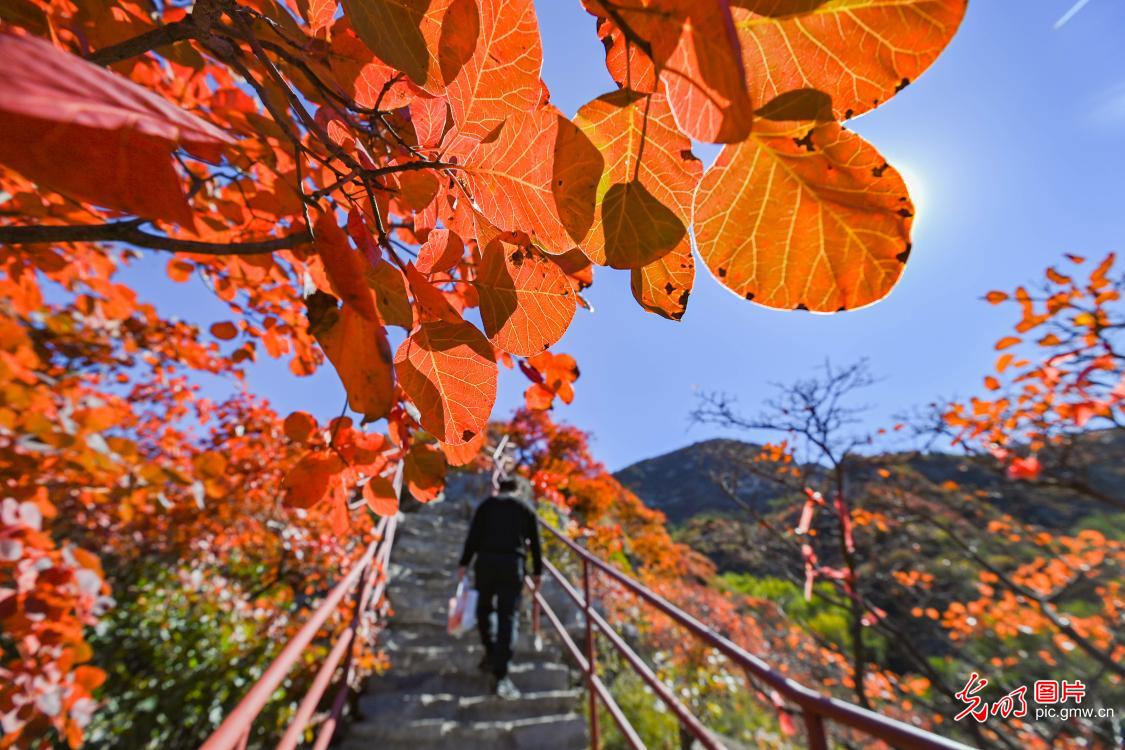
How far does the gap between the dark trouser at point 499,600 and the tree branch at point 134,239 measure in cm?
277

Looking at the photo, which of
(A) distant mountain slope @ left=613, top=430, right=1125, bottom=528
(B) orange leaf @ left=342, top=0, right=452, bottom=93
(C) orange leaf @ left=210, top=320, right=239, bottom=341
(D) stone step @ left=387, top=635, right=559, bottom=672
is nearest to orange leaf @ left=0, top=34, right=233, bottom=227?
(B) orange leaf @ left=342, top=0, right=452, bottom=93

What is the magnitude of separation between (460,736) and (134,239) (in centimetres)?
312

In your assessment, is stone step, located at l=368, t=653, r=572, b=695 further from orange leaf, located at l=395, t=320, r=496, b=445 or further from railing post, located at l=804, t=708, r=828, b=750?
orange leaf, located at l=395, t=320, r=496, b=445

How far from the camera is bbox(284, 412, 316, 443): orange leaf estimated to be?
81 cm

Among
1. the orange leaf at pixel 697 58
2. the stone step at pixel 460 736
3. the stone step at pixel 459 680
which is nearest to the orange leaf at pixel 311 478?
the orange leaf at pixel 697 58

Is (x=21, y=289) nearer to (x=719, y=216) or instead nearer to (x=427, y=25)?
(x=427, y=25)

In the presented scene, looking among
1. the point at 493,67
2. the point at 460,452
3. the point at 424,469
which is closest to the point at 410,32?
the point at 493,67

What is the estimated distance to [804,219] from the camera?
257mm

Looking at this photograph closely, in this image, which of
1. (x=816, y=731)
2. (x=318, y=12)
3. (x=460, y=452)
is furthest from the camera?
(x=816, y=731)

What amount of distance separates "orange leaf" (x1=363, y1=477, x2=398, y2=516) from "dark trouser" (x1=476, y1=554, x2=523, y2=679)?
96.7 inches

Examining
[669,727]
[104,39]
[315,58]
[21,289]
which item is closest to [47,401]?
[21,289]

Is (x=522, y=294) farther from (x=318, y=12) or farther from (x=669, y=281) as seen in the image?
(x=318, y=12)

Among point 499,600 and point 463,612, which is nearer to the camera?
point 463,612

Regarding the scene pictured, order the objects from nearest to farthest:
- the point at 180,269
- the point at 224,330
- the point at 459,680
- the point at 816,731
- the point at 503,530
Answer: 1. the point at 816,731
2. the point at 224,330
3. the point at 180,269
4. the point at 503,530
5. the point at 459,680
